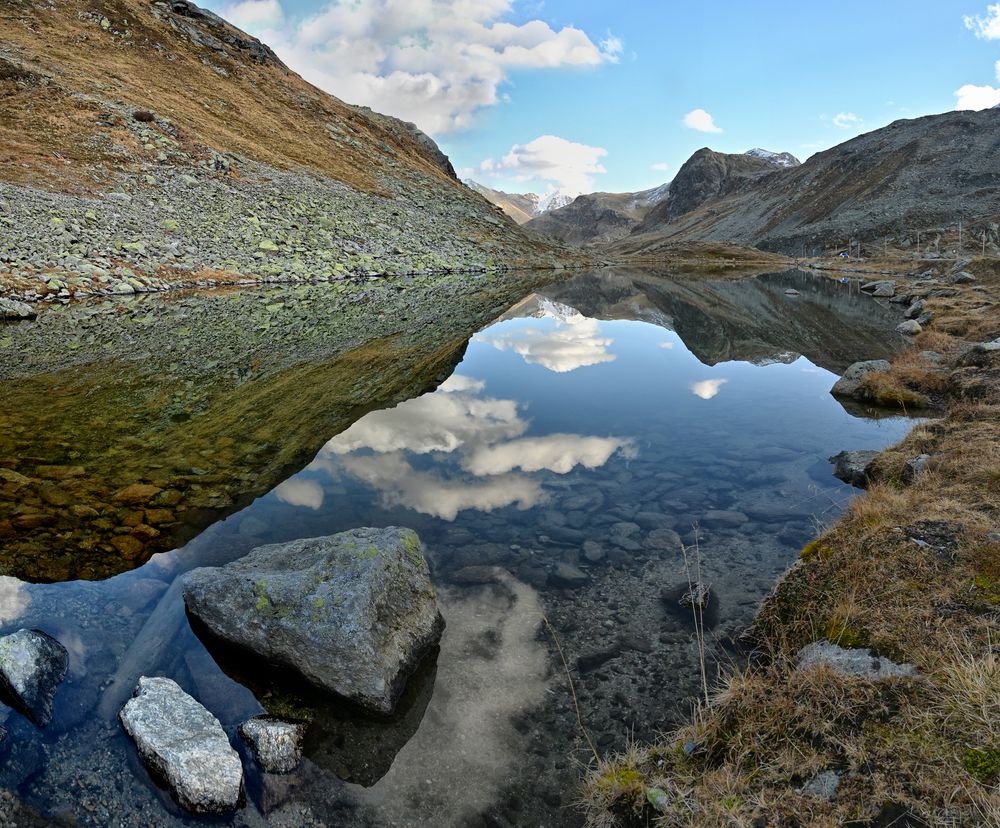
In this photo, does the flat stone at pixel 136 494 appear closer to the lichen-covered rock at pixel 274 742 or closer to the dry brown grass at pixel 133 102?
the lichen-covered rock at pixel 274 742

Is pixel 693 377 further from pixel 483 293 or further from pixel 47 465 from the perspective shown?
pixel 483 293

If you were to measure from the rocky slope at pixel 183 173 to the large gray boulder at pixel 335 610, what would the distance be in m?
34.4

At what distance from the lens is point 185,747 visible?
16.0 feet

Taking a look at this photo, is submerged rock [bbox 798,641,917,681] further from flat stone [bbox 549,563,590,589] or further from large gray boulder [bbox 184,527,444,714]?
large gray boulder [bbox 184,527,444,714]

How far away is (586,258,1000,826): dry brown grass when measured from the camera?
11.9 ft

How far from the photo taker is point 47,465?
10883 mm

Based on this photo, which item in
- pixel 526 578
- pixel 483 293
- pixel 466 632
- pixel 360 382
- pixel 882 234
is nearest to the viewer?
pixel 466 632

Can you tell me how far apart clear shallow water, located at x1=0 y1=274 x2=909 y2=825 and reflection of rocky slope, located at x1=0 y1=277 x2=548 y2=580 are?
878 mm

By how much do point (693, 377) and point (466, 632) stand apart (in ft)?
58.4

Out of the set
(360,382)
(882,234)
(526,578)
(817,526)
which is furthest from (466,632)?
(882,234)

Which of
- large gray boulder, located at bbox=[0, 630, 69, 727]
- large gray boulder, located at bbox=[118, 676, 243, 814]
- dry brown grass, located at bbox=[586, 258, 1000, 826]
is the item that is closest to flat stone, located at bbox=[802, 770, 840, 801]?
dry brown grass, located at bbox=[586, 258, 1000, 826]

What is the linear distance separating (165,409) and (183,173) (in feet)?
151

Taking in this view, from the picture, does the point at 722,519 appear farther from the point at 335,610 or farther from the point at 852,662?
the point at 335,610

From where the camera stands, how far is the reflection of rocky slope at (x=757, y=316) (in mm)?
26547
